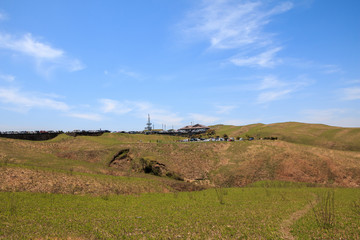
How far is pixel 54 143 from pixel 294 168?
2243 inches

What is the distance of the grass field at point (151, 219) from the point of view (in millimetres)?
15039

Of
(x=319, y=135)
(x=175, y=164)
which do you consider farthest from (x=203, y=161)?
(x=319, y=135)

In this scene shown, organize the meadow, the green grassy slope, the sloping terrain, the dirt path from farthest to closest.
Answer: the green grassy slope < the sloping terrain < the meadow < the dirt path

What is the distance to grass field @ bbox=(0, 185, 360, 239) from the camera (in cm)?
1504

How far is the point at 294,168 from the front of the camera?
150 feet

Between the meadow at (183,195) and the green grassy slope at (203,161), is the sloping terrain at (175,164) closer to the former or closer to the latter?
the green grassy slope at (203,161)

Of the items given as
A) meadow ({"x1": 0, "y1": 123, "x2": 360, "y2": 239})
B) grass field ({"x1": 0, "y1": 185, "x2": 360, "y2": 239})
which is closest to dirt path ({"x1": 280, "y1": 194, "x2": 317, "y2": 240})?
meadow ({"x1": 0, "y1": 123, "x2": 360, "y2": 239})

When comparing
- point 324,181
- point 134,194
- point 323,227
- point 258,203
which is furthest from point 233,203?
point 324,181

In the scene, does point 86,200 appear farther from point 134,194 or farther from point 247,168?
point 247,168

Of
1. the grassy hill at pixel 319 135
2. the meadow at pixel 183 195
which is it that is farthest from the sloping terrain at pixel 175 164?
the grassy hill at pixel 319 135

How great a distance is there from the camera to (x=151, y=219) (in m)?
18.6

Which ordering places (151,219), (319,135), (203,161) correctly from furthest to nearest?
(319,135), (203,161), (151,219)

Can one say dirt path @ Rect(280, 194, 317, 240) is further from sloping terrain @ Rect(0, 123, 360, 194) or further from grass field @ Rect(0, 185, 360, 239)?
sloping terrain @ Rect(0, 123, 360, 194)

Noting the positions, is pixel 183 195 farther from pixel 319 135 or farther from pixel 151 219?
pixel 319 135
